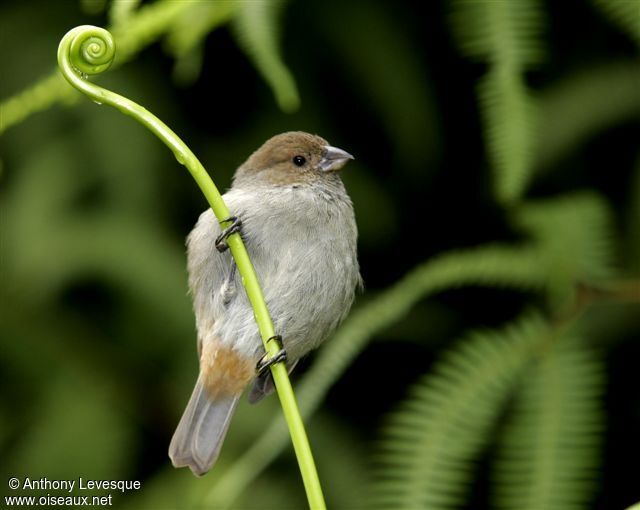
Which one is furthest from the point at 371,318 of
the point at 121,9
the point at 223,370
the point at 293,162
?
the point at 121,9

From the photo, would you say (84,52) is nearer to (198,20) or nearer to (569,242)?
(198,20)

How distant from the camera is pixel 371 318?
2688 mm

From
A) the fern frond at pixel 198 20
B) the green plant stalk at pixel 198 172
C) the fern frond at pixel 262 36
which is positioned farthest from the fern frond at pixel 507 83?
the green plant stalk at pixel 198 172

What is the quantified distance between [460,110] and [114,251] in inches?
57.5

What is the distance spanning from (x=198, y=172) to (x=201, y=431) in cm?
107

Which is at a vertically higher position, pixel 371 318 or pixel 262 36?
pixel 262 36

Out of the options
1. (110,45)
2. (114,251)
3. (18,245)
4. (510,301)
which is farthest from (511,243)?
(110,45)

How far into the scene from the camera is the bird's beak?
258 cm

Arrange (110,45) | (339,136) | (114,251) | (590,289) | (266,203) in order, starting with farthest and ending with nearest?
1. (339,136)
2. (114,251)
3. (590,289)
4. (266,203)
5. (110,45)

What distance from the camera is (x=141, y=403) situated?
11.4 feet

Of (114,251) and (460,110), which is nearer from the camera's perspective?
(114,251)

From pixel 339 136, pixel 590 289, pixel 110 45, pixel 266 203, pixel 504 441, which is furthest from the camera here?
pixel 339 136

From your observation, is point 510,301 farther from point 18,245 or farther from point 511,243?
point 18,245

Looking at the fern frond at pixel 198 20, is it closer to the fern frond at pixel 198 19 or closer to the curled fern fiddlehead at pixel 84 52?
the fern frond at pixel 198 19
